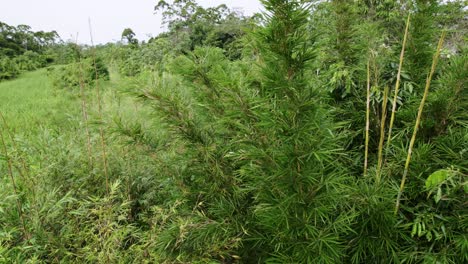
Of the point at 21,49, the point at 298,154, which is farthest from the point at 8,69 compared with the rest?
the point at 298,154

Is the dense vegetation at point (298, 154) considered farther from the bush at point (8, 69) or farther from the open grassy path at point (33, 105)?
the bush at point (8, 69)

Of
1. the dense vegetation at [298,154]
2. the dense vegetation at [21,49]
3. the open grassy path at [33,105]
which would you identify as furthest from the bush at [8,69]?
the dense vegetation at [298,154]

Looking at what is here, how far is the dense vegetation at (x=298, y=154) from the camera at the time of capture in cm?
81

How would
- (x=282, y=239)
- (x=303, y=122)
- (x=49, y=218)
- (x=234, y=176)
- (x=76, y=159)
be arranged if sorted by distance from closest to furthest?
(x=303, y=122) < (x=282, y=239) < (x=234, y=176) < (x=49, y=218) < (x=76, y=159)

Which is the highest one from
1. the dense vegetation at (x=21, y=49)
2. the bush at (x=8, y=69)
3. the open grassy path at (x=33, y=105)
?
the dense vegetation at (x=21, y=49)

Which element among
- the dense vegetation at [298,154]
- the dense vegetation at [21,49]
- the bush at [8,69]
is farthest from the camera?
the dense vegetation at [21,49]

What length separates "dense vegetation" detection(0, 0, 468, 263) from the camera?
81cm

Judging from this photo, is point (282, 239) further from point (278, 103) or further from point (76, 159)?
point (76, 159)

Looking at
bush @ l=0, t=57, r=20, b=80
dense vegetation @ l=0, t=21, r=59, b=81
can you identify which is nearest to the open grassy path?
bush @ l=0, t=57, r=20, b=80

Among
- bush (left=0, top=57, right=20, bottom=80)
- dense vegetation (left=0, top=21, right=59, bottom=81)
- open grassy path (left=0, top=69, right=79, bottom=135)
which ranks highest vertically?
dense vegetation (left=0, top=21, right=59, bottom=81)

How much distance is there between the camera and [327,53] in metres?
1.30

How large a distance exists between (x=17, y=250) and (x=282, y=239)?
106 cm

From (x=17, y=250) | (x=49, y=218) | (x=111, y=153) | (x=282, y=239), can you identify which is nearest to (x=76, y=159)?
(x=111, y=153)

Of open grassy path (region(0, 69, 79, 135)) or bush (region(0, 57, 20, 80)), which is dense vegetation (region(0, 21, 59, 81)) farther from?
open grassy path (region(0, 69, 79, 135))
